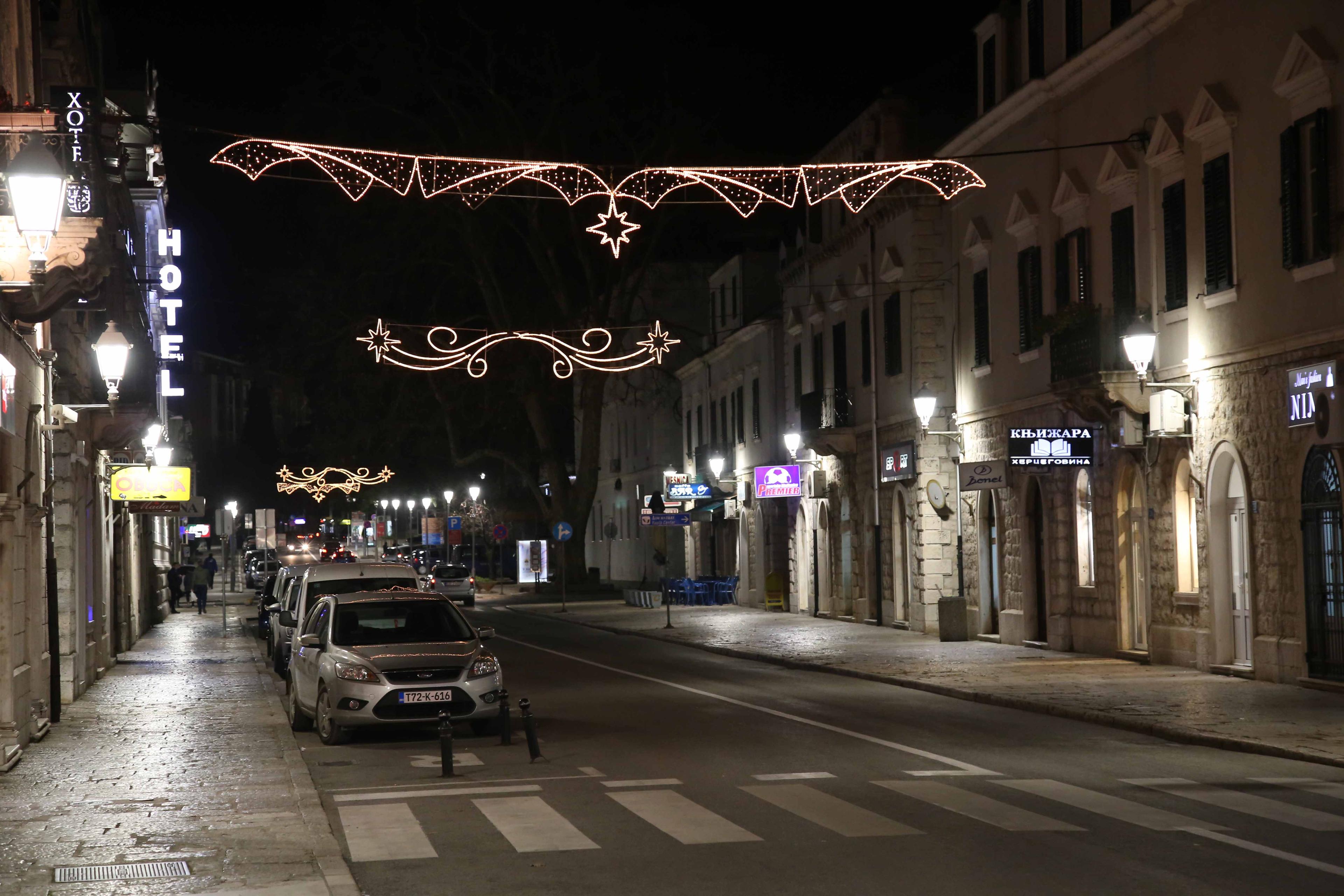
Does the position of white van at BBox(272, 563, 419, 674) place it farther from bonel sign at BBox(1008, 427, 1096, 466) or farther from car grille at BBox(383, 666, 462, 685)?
bonel sign at BBox(1008, 427, 1096, 466)

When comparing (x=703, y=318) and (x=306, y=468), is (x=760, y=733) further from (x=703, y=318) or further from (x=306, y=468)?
(x=306, y=468)

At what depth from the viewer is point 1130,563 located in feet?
81.6

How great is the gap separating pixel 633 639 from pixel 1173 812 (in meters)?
25.0

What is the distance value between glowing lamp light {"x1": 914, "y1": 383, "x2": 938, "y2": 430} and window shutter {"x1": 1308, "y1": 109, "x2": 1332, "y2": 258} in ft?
38.8

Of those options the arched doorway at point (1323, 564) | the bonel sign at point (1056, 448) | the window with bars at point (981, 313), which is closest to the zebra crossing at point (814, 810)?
the arched doorway at point (1323, 564)

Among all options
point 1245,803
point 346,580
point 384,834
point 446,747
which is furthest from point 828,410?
point 384,834

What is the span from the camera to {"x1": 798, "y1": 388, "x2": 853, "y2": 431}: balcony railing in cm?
3731

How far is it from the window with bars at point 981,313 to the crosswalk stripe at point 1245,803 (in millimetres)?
17973

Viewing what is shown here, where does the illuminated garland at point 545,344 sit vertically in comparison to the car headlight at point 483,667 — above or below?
above

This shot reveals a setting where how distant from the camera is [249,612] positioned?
51000 millimetres

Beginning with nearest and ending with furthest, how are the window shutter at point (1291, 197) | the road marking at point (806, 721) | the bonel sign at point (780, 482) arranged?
the road marking at point (806, 721) < the window shutter at point (1291, 197) < the bonel sign at point (780, 482)

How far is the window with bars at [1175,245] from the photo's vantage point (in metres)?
22.5

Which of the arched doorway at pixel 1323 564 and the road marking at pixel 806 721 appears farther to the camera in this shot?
the arched doorway at pixel 1323 564

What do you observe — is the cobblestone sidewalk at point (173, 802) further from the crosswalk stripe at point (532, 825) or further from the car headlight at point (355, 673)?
the crosswalk stripe at point (532, 825)
